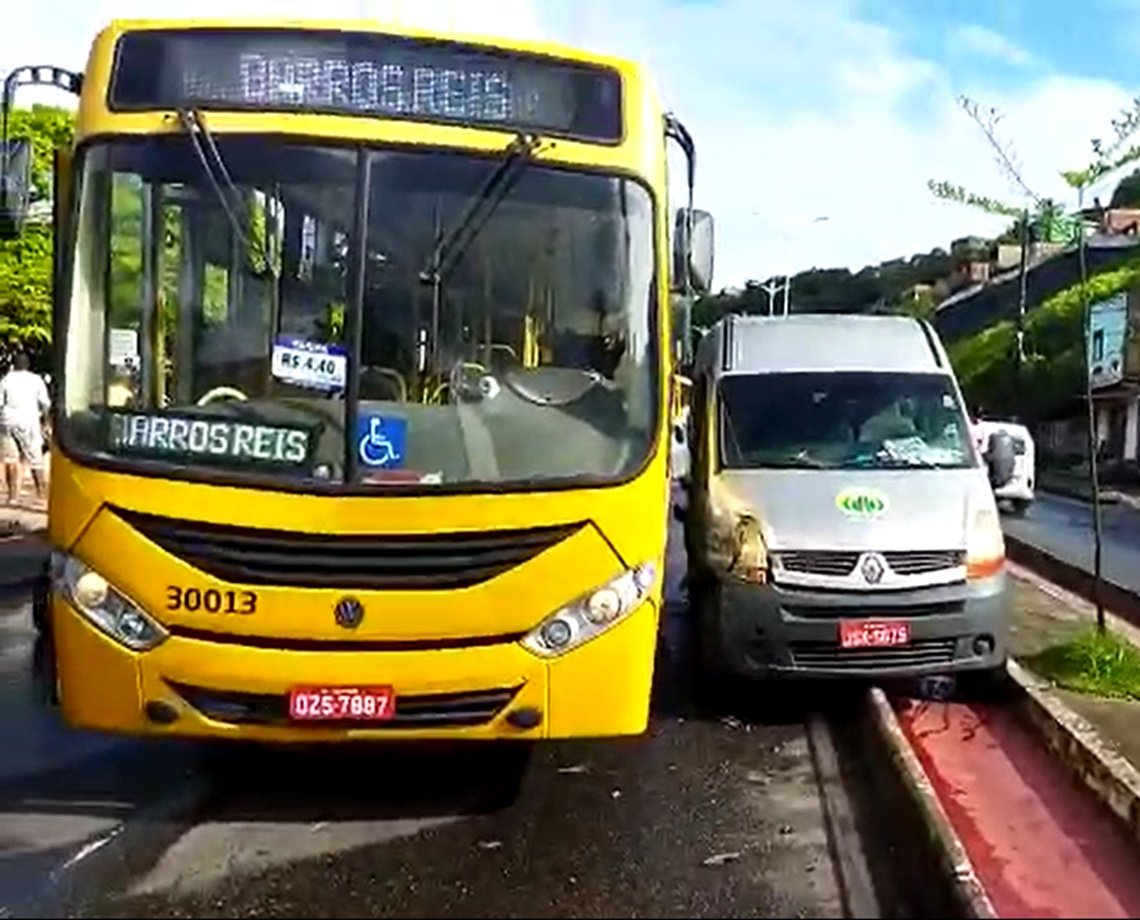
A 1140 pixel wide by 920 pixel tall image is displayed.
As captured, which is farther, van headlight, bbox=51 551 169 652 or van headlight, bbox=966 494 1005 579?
van headlight, bbox=966 494 1005 579

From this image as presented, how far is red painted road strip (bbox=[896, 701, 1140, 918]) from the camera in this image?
636 cm

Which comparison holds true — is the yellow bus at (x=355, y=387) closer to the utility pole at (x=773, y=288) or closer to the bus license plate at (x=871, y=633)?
the bus license plate at (x=871, y=633)

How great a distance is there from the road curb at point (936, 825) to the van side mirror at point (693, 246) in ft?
7.90

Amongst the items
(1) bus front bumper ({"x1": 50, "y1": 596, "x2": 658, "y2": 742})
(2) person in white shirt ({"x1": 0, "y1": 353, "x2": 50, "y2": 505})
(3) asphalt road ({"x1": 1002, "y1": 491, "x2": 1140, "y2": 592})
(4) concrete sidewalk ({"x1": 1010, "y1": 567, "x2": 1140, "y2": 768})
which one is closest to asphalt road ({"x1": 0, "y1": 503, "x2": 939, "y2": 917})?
(1) bus front bumper ({"x1": 50, "y1": 596, "x2": 658, "y2": 742})

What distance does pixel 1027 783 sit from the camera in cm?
841

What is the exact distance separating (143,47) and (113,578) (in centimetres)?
216

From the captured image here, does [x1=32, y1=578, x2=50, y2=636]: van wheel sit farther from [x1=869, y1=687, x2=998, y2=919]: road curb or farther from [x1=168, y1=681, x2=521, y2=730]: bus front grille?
[x1=869, y1=687, x2=998, y2=919]: road curb

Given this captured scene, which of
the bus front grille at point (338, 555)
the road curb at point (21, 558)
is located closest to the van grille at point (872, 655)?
→ the bus front grille at point (338, 555)

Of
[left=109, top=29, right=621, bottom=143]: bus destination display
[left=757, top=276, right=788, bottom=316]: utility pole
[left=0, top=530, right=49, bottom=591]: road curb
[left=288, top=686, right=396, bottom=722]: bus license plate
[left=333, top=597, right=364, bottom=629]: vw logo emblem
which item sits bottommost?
[left=0, top=530, right=49, bottom=591]: road curb

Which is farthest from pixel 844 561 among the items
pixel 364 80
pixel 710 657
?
pixel 364 80

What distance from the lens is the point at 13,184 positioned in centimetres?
753

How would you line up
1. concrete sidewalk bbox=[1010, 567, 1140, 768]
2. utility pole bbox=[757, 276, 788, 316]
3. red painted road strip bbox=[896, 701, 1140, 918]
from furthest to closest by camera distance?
utility pole bbox=[757, 276, 788, 316] → concrete sidewalk bbox=[1010, 567, 1140, 768] → red painted road strip bbox=[896, 701, 1140, 918]

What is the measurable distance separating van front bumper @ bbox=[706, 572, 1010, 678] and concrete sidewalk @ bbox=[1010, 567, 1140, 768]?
0.71 metres

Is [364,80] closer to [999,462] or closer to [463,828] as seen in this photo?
[463,828]
